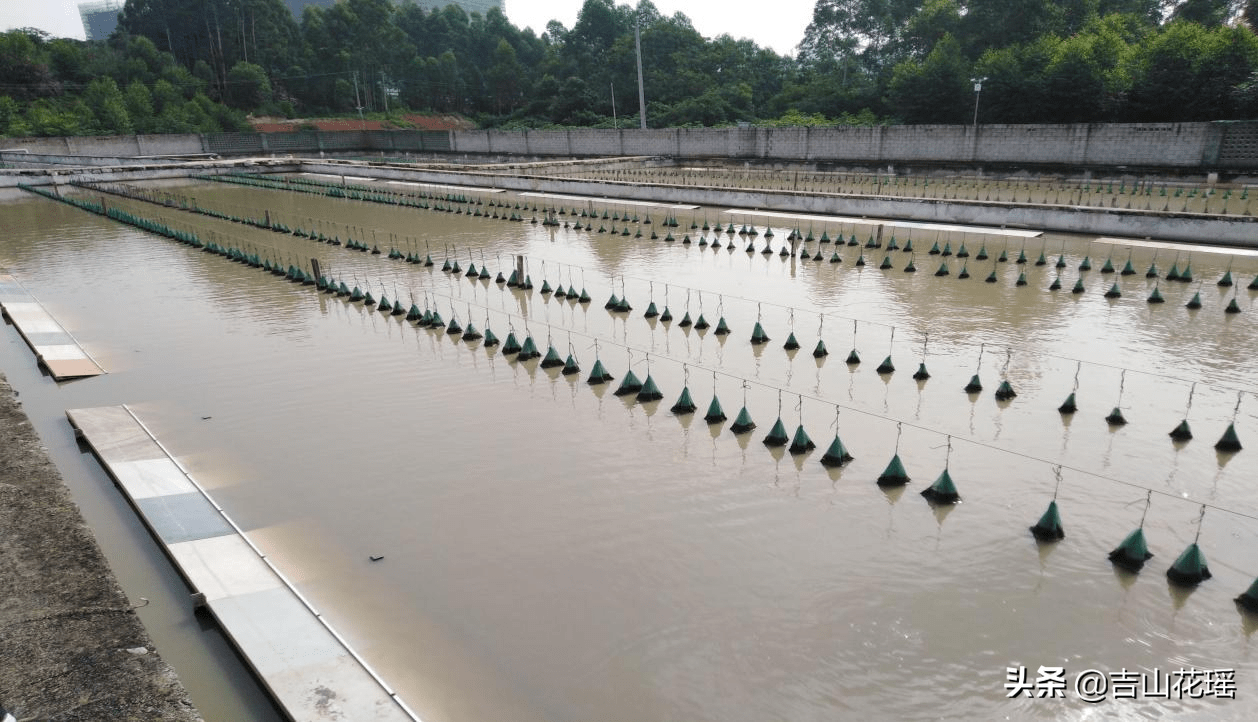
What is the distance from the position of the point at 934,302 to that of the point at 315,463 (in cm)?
1825

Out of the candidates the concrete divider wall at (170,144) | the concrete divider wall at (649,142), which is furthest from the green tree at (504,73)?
the concrete divider wall at (649,142)

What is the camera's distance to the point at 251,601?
10273 millimetres

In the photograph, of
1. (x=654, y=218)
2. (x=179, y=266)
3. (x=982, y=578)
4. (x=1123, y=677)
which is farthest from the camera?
(x=654, y=218)

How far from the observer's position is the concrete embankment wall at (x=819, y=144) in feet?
150

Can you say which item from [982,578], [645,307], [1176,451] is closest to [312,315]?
[645,307]

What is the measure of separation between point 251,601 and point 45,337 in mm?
17170

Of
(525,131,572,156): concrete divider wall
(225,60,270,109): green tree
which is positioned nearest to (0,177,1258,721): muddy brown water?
(525,131,572,156): concrete divider wall

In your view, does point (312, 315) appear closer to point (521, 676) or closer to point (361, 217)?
point (521, 676)

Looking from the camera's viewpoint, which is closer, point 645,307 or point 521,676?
point 521,676

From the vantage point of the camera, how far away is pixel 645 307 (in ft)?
79.5

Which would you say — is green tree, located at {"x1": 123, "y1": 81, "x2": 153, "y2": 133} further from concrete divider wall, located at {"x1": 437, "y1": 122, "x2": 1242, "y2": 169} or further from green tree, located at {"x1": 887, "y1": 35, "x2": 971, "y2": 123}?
green tree, located at {"x1": 887, "y1": 35, "x2": 971, "y2": 123}

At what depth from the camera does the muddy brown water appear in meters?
9.34

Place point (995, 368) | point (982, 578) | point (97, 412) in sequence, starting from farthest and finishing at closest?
point (995, 368), point (97, 412), point (982, 578)

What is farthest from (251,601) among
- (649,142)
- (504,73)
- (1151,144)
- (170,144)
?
(504,73)
